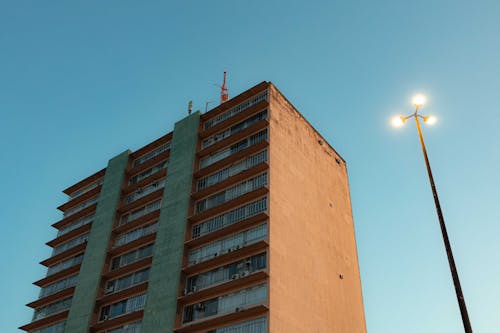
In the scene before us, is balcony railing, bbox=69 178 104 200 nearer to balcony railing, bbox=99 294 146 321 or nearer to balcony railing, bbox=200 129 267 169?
balcony railing, bbox=200 129 267 169

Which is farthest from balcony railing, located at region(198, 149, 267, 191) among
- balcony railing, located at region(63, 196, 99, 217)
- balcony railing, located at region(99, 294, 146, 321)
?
balcony railing, located at region(63, 196, 99, 217)

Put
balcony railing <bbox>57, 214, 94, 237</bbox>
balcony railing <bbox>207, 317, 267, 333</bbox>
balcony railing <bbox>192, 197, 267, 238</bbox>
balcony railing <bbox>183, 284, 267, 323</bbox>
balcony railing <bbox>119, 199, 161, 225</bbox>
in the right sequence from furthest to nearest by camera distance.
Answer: balcony railing <bbox>57, 214, 94, 237</bbox>, balcony railing <bbox>119, 199, 161, 225</bbox>, balcony railing <bbox>192, 197, 267, 238</bbox>, balcony railing <bbox>183, 284, 267, 323</bbox>, balcony railing <bbox>207, 317, 267, 333</bbox>

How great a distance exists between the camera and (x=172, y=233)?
46719mm

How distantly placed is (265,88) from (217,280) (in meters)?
19.6

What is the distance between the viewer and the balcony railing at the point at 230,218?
43.4 m

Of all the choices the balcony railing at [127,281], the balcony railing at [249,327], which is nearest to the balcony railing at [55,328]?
the balcony railing at [127,281]

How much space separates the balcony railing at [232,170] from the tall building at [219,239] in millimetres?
134

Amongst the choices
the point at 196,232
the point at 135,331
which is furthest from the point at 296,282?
the point at 135,331

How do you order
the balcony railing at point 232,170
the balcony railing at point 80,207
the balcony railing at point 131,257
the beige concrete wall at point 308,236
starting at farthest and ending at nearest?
the balcony railing at point 80,207 → the balcony railing at point 131,257 → the balcony railing at point 232,170 → the beige concrete wall at point 308,236

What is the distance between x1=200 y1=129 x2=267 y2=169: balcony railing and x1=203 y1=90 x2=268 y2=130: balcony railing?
3799mm

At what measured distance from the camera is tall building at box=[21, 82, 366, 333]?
40.1m

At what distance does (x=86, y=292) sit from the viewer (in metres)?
50.6

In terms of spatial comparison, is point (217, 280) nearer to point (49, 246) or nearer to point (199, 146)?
point (199, 146)

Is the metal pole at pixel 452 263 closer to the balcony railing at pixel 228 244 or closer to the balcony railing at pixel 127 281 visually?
the balcony railing at pixel 228 244
